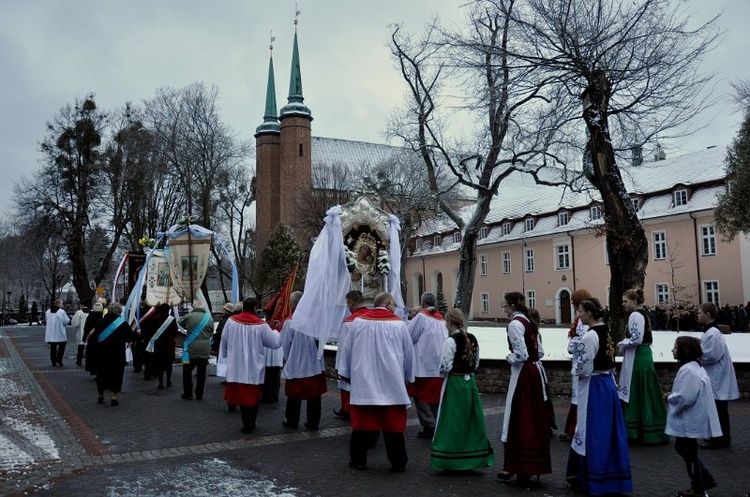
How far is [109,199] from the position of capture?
33.8 m

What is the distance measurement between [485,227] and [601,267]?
12.5m

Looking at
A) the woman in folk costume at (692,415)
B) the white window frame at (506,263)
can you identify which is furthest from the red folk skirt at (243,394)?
the white window frame at (506,263)

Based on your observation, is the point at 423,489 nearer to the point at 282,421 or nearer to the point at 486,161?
the point at 282,421

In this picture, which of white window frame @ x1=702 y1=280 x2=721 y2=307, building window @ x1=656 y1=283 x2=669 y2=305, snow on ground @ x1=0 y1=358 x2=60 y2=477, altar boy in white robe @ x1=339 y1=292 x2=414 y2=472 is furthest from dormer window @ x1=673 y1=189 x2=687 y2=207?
snow on ground @ x1=0 y1=358 x2=60 y2=477

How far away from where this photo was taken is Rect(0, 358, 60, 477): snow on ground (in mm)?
6927

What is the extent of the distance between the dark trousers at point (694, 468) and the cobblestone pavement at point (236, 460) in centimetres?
40

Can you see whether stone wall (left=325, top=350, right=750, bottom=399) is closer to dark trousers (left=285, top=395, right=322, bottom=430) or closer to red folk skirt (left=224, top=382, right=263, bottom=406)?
dark trousers (left=285, top=395, right=322, bottom=430)

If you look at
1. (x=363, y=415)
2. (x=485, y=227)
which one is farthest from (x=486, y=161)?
(x=485, y=227)

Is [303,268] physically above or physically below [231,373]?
above

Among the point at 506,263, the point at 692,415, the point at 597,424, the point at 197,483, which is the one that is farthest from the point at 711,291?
the point at 197,483

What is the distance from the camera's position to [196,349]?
449 inches

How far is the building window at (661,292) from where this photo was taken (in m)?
34.8

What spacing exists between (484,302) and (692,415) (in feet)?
146

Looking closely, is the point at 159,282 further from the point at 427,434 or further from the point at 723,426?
the point at 723,426
